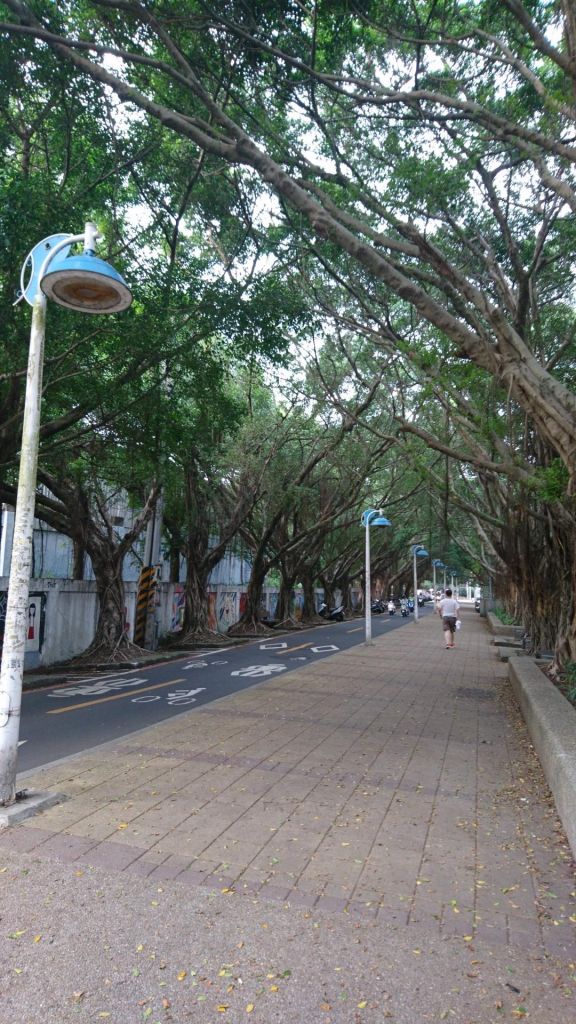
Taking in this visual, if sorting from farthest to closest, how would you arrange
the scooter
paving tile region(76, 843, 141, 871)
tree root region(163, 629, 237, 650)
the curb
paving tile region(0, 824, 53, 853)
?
the scooter → tree root region(163, 629, 237, 650) → the curb → paving tile region(0, 824, 53, 853) → paving tile region(76, 843, 141, 871)

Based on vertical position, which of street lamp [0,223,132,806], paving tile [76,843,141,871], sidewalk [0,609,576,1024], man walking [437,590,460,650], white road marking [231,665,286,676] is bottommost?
white road marking [231,665,286,676]

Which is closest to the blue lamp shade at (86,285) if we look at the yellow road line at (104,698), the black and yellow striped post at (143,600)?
the yellow road line at (104,698)

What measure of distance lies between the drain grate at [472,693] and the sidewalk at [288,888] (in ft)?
11.1

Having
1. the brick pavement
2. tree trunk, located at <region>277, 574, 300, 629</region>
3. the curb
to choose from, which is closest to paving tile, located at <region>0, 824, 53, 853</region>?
the brick pavement

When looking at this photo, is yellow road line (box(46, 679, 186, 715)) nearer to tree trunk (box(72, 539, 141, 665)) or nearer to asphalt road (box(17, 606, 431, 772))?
asphalt road (box(17, 606, 431, 772))

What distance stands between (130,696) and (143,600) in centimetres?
707

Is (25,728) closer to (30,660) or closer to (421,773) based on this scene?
(421,773)

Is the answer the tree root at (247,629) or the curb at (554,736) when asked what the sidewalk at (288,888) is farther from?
the tree root at (247,629)

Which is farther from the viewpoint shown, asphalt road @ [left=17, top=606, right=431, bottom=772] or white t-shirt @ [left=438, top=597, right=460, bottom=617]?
white t-shirt @ [left=438, top=597, right=460, bottom=617]

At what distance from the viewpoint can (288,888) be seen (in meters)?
3.61

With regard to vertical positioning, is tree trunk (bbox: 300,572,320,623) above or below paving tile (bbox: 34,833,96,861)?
above

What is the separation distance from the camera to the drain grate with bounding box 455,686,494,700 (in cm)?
1016

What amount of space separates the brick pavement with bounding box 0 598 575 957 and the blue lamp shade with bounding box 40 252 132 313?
3.61 m

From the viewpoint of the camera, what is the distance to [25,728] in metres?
7.71
